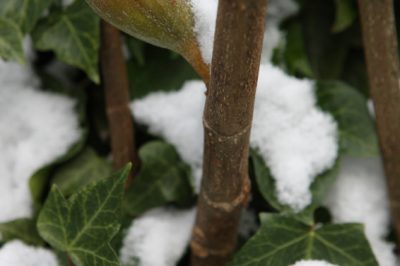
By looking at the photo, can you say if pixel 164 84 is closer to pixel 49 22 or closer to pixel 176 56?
pixel 176 56

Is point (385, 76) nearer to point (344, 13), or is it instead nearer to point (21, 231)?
point (344, 13)

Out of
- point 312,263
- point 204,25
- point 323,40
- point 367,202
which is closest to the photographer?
point 204,25

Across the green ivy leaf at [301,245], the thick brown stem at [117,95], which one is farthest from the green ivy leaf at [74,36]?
the green ivy leaf at [301,245]

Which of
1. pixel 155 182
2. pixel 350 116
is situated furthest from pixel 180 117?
pixel 350 116

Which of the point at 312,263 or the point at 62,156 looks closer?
the point at 312,263

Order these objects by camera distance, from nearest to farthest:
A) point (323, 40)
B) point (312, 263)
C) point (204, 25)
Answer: point (204, 25)
point (312, 263)
point (323, 40)

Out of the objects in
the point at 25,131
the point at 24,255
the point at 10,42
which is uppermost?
the point at 10,42

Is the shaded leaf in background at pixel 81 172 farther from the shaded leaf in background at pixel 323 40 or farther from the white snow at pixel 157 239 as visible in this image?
the shaded leaf in background at pixel 323 40
